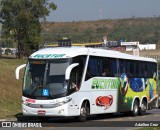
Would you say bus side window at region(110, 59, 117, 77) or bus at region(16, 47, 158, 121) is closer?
bus at region(16, 47, 158, 121)

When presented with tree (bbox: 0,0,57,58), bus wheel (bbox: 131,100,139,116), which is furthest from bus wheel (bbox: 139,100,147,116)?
tree (bbox: 0,0,57,58)

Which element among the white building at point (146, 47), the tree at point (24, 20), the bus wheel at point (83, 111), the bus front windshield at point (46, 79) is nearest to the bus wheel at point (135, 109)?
the bus wheel at point (83, 111)

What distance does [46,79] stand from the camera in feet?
71.1

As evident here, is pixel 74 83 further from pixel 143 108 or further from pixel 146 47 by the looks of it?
pixel 146 47

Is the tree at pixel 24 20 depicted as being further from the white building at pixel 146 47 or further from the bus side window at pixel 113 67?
the white building at pixel 146 47

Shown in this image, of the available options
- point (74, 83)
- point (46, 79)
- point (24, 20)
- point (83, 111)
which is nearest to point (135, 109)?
point (83, 111)

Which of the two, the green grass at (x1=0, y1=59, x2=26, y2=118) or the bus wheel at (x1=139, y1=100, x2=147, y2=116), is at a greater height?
the green grass at (x1=0, y1=59, x2=26, y2=118)

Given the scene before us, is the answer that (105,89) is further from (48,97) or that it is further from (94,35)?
(94,35)

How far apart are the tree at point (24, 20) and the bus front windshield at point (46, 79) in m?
30.7

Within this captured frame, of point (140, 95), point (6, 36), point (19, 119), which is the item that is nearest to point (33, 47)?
point (6, 36)

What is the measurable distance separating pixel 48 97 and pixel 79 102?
4.97 feet

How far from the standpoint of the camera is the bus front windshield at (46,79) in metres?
21.5

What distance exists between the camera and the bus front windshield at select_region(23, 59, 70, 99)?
21547mm

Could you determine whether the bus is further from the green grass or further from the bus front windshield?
the green grass
